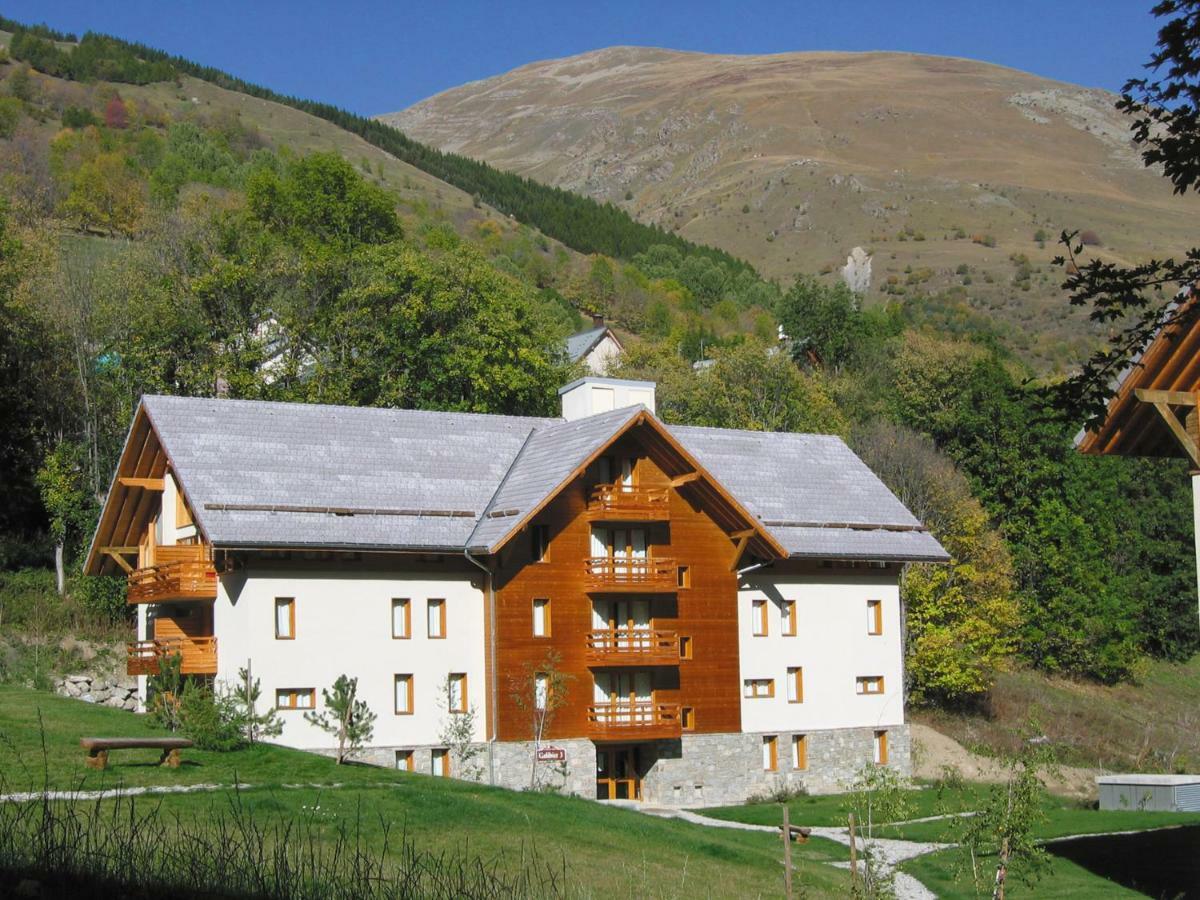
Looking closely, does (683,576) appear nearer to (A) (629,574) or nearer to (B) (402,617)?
(A) (629,574)

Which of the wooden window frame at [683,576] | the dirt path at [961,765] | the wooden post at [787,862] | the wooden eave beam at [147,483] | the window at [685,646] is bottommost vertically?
the dirt path at [961,765]

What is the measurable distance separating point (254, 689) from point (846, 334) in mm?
69984

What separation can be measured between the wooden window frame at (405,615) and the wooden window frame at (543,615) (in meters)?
3.38

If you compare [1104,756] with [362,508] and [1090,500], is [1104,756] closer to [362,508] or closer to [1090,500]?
[1090,500]

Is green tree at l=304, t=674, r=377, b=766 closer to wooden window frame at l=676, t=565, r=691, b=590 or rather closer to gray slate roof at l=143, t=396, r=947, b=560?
gray slate roof at l=143, t=396, r=947, b=560

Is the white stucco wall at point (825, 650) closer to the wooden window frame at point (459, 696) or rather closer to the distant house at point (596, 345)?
the wooden window frame at point (459, 696)

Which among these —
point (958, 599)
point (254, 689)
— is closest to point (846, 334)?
point (958, 599)

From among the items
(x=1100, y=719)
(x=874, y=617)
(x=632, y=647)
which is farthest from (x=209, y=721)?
(x=1100, y=719)

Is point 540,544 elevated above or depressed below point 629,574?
above

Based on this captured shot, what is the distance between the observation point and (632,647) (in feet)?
143

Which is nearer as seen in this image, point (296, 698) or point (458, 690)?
point (296, 698)

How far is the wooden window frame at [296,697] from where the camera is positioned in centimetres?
3931

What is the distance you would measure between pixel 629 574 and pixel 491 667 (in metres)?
4.69

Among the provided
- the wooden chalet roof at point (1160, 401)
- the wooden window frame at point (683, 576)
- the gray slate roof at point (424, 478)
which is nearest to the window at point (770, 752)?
the wooden window frame at point (683, 576)
